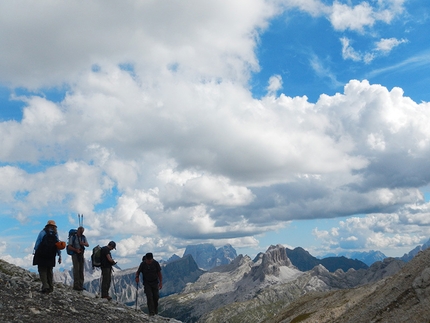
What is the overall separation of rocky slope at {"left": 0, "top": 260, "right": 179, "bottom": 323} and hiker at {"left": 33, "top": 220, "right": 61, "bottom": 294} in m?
0.79

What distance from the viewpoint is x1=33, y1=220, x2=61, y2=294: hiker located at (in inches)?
956

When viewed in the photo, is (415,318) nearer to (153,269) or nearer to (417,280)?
(417,280)

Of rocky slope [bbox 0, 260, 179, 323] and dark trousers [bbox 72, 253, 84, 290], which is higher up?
dark trousers [bbox 72, 253, 84, 290]

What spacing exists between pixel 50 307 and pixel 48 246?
13.1 ft

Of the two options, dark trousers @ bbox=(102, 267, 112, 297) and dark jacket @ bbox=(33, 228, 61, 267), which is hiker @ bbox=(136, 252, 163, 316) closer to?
dark trousers @ bbox=(102, 267, 112, 297)

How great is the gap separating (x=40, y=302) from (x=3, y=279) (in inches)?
172

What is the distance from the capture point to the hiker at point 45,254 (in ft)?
79.7

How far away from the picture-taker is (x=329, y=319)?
49.0m

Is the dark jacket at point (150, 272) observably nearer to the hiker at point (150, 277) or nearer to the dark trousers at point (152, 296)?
the hiker at point (150, 277)

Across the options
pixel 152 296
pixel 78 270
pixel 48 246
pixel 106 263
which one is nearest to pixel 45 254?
pixel 48 246

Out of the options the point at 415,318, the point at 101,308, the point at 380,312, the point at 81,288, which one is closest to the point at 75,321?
the point at 101,308

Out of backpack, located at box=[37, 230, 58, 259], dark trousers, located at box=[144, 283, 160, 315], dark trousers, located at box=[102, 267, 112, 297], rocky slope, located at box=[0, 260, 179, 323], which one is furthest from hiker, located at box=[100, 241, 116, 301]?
backpack, located at box=[37, 230, 58, 259]

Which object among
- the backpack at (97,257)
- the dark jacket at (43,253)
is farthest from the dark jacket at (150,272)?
the dark jacket at (43,253)

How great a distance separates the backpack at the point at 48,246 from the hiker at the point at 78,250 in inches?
184
